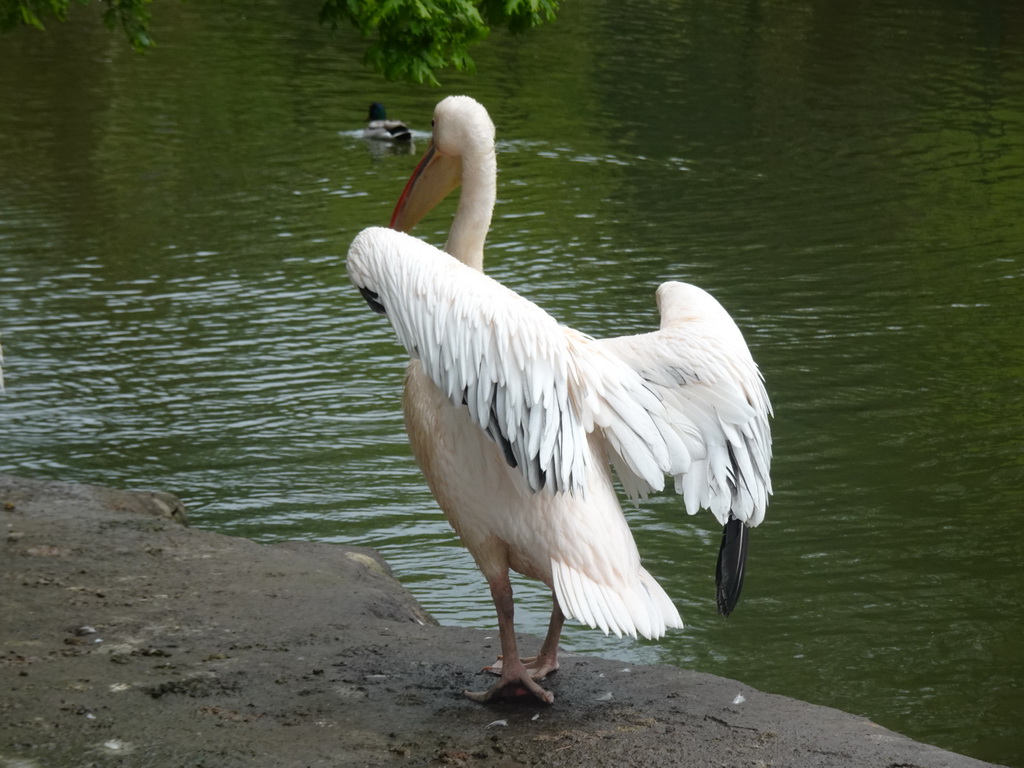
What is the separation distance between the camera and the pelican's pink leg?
13.0ft

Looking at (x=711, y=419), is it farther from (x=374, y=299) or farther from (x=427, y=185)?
(x=427, y=185)

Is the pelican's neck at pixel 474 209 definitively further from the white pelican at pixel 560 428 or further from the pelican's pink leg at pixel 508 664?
the pelican's pink leg at pixel 508 664

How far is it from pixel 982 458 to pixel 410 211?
3957 mm

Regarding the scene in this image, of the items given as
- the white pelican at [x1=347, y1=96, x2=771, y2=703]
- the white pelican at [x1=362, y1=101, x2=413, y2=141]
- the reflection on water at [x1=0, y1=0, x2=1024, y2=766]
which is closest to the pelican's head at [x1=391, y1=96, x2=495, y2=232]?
the white pelican at [x1=347, y1=96, x2=771, y2=703]

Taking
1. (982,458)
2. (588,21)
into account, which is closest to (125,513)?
Result: (982,458)

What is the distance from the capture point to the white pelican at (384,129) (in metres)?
15.1

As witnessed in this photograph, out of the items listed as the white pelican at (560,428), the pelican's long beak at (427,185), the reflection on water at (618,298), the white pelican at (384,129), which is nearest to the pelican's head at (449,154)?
the pelican's long beak at (427,185)

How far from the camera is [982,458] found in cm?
740

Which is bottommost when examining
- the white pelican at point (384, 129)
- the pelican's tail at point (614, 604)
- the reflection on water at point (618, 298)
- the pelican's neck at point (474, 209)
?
the reflection on water at point (618, 298)

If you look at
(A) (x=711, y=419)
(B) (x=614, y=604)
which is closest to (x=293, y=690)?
(B) (x=614, y=604)

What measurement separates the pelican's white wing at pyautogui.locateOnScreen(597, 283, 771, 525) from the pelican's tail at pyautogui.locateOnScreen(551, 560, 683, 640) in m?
0.27

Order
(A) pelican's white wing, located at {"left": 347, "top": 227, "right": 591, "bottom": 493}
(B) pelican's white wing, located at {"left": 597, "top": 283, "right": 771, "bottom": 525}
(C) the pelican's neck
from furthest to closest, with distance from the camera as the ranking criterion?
1. (C) the pelican's neck
2. (B) pelican's white wing, located at {"left": 597, "top": 283, "right": 771, "bottom": 525}
3. (A) pelican's white wing, located at {"left": 347, "top": 227, "right": 591, "bottom": 493}

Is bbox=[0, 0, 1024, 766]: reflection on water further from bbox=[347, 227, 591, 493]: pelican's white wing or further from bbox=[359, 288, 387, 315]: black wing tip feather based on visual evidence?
bbox=[359, 288, 387, 315]: black wing tip feather

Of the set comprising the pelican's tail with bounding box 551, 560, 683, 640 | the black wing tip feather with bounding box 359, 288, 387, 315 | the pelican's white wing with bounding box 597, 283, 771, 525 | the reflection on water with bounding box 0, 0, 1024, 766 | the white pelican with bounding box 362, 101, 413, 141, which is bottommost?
the reflection on water with bounding box 0, 0, 1024, 766
